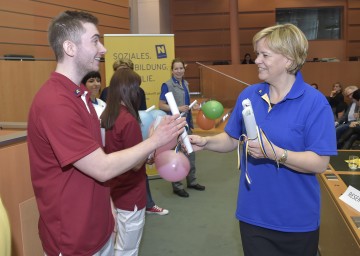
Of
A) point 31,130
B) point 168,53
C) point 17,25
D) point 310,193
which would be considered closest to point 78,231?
point 31,130

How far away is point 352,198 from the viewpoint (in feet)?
6.57

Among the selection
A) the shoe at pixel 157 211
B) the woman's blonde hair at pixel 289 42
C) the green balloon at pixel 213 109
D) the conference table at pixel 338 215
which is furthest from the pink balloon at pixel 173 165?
the shoe at pixel 157 211

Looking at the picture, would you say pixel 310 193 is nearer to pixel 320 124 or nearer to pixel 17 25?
pixel 320 124

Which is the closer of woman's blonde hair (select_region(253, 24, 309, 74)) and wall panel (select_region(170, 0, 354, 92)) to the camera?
woman's blonde hair (select_region(253, 24, 309, 74))

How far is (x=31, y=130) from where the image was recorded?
4.23ft

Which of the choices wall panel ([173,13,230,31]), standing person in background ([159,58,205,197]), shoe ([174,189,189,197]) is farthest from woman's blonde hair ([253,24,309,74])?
wall panel ([173,13,230,31])

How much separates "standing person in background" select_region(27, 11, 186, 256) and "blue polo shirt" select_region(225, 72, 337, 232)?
1.35ft

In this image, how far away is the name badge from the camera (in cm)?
195

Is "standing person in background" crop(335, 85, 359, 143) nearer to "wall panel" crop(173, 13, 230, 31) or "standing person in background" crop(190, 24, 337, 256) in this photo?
"standing person in background" crop(190, 24, 337, 256)

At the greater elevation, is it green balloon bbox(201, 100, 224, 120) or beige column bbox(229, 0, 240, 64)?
beige column bbox(229, 0, 240, 64)

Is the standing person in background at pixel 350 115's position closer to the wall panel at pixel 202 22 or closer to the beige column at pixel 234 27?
the beige column at pixel 234 27

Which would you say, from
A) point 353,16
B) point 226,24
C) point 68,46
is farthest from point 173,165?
point 353,16

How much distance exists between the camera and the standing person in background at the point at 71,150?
121 centimetres

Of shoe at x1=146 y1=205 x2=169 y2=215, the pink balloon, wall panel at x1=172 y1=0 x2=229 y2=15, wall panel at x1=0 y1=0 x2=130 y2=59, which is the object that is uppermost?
wall panel at x1=172 y1=0 x2=229 y2=15
